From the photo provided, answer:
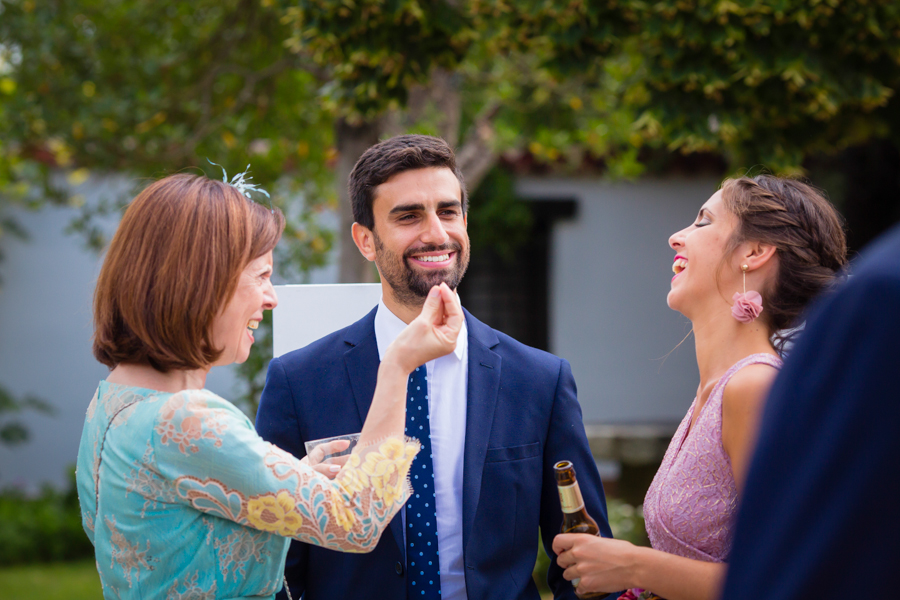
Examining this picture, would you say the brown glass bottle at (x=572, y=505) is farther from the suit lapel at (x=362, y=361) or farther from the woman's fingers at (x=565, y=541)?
the suit lapel at (x=362, y=361)

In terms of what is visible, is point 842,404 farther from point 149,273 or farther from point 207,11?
point 207,11

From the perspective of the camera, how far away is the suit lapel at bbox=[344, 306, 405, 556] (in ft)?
7.05

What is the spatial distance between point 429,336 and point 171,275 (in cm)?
55

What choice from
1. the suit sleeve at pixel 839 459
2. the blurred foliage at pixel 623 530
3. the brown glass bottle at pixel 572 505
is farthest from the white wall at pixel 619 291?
the suit sleeve at pixel 839 459

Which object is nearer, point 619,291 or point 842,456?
point 842,456

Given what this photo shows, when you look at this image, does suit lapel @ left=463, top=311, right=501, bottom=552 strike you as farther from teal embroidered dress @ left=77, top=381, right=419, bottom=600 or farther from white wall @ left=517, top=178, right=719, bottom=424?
white wall @ left=517, top=178, right=719, bottom=424

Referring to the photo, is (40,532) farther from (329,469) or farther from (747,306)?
(747,306)

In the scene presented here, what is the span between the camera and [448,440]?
2.11m

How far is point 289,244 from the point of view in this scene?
596 cm

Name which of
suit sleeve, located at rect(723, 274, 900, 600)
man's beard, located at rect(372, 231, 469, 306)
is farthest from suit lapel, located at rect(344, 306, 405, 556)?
suit sleeve, located at rect(723, 274, 900, 600)

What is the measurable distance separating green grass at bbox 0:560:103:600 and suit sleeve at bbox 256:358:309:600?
5165 millimetres

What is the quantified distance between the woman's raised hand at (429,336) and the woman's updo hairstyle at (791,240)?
816 millimetres

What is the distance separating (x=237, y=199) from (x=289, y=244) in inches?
171

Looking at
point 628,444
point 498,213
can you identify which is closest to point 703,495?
point 628,444
